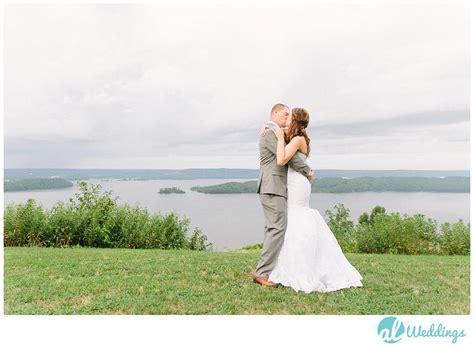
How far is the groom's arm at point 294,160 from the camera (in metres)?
6.10

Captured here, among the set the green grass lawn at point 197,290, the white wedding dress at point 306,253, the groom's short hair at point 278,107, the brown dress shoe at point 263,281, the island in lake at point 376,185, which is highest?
the groom's short hair at point 278,107

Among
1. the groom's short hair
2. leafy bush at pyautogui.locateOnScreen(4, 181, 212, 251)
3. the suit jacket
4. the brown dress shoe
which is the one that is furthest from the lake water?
the groom's short hair

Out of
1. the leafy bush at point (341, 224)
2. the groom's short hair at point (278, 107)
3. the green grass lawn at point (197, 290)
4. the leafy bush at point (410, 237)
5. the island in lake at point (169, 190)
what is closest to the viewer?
the green grass lawn at point (197, 290)

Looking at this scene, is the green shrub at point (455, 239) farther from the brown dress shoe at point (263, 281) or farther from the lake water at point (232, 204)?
the brown dress shoe at point (263, 281)

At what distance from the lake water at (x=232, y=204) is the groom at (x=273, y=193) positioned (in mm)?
4631

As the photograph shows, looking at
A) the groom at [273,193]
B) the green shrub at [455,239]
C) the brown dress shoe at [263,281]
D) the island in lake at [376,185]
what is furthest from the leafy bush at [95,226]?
the green shrub at [455,239]

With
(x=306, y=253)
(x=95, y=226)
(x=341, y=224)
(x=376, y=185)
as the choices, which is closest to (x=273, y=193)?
(x=306, y=253)

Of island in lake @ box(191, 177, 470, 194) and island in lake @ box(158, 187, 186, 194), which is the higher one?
island in lake @ box(191, 177, 470, 194)

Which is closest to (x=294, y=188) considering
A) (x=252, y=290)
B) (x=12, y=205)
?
(x=252, y=290)

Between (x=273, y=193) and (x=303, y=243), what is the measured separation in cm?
78

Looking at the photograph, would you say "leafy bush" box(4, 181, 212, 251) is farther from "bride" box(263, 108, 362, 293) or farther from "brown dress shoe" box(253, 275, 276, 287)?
"bride" box(263, 108, 362, 293)

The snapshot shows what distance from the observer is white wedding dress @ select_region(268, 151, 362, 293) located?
600cm

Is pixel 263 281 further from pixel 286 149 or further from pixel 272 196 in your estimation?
pixel 286 149
